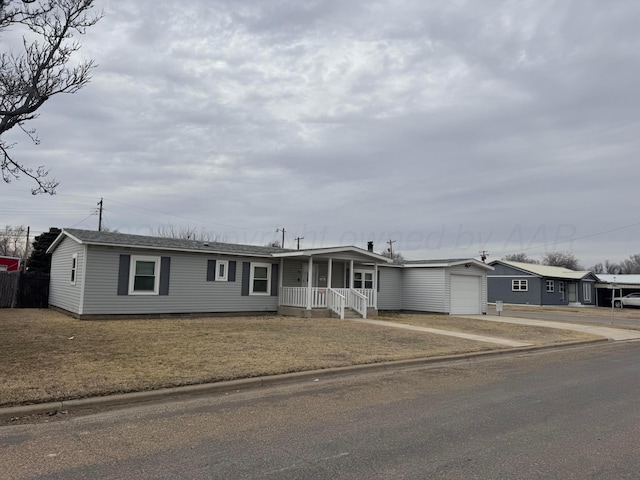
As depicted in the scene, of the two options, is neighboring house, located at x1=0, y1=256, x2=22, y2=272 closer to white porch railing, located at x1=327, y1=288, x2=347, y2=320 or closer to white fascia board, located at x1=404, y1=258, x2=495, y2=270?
white porch railing, located at x1=327, y1=288, x2=347, y2=320

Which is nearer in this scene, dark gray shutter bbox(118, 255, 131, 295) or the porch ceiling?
dark gray shutter bbox(118, 255, 131, 295)

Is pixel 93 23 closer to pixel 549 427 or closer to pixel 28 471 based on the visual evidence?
pixel 28 471

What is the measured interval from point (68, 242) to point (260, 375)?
15.6 meters

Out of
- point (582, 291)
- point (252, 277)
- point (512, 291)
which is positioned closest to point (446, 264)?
point (252, 277)

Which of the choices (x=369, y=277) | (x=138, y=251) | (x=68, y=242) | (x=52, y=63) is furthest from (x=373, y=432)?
(x=369, y=277)

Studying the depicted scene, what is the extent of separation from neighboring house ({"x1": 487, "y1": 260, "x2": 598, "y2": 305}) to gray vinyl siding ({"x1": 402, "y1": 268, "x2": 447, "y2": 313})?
2037cm

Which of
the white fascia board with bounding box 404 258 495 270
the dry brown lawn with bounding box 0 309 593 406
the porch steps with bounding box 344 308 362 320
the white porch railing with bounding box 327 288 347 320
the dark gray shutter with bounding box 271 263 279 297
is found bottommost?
the dry brown lawn with bounding box 0 309 593 406

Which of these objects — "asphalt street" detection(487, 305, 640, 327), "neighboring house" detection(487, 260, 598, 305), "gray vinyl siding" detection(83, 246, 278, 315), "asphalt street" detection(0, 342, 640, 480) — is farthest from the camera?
"neighboring house" detection(487, 260, 598, 305)

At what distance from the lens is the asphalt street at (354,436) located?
436cm

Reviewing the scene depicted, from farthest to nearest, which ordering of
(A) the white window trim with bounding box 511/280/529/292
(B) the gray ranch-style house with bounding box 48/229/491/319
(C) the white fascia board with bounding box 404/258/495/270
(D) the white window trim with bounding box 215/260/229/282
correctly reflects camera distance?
1. (A) the white window trim with bounding box 511/280/529/292
2. (C) the white fascia board with bounding box 404/258/495/270
3. (D) the white window trim with bounding box 215/260/229/282
4. (B) the gray ranch-style house with bounding box 48/229/491/319

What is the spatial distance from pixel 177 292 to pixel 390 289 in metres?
12.4

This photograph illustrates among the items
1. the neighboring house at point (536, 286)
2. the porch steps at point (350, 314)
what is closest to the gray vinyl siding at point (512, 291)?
the neighboring house at point (536, 286)

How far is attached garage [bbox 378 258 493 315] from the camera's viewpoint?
26078 millimetres

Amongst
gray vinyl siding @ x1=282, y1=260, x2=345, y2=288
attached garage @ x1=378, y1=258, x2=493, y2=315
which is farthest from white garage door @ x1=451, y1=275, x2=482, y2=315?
gray vinyl siding @ x1=282, y1=260, x2=345, y2=288
